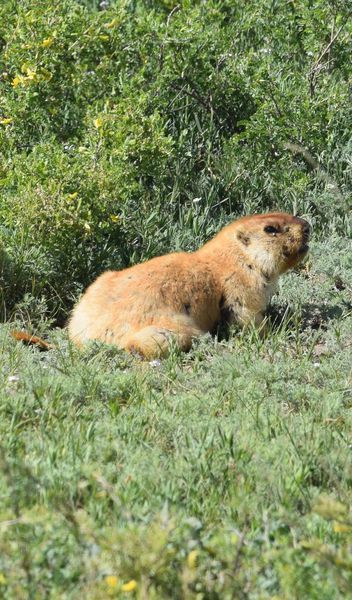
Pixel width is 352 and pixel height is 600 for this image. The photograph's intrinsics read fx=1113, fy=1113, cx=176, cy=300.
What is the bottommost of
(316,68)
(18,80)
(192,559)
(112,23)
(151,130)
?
(316,68)

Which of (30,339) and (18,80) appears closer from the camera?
(30,339)

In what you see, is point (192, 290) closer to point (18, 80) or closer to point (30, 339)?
point (30, 339)

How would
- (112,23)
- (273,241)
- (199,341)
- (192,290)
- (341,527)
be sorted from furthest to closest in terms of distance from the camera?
(112,23), (273,241), (192,290), (199,341), (341,527)

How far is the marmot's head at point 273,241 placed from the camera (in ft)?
26.1

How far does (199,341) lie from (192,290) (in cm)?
49

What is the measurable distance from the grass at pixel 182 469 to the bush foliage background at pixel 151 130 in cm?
104

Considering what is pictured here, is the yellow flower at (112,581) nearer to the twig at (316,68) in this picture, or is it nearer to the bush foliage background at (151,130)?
the bush foliage background at (151,130)

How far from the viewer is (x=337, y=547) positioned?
434cm

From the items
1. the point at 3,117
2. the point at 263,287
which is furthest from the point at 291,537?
the point at 3,117

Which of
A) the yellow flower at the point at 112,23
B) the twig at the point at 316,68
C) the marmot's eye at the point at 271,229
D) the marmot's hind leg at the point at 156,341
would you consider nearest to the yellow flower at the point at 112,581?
the marmot's hind leg at the point at 156,341

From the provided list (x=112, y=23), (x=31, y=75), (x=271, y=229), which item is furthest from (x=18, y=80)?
(x=271, y=229)

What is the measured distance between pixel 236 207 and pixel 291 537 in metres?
5.18

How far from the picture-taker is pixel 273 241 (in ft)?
26.2

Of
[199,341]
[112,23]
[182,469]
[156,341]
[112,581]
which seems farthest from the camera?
[112,23]
